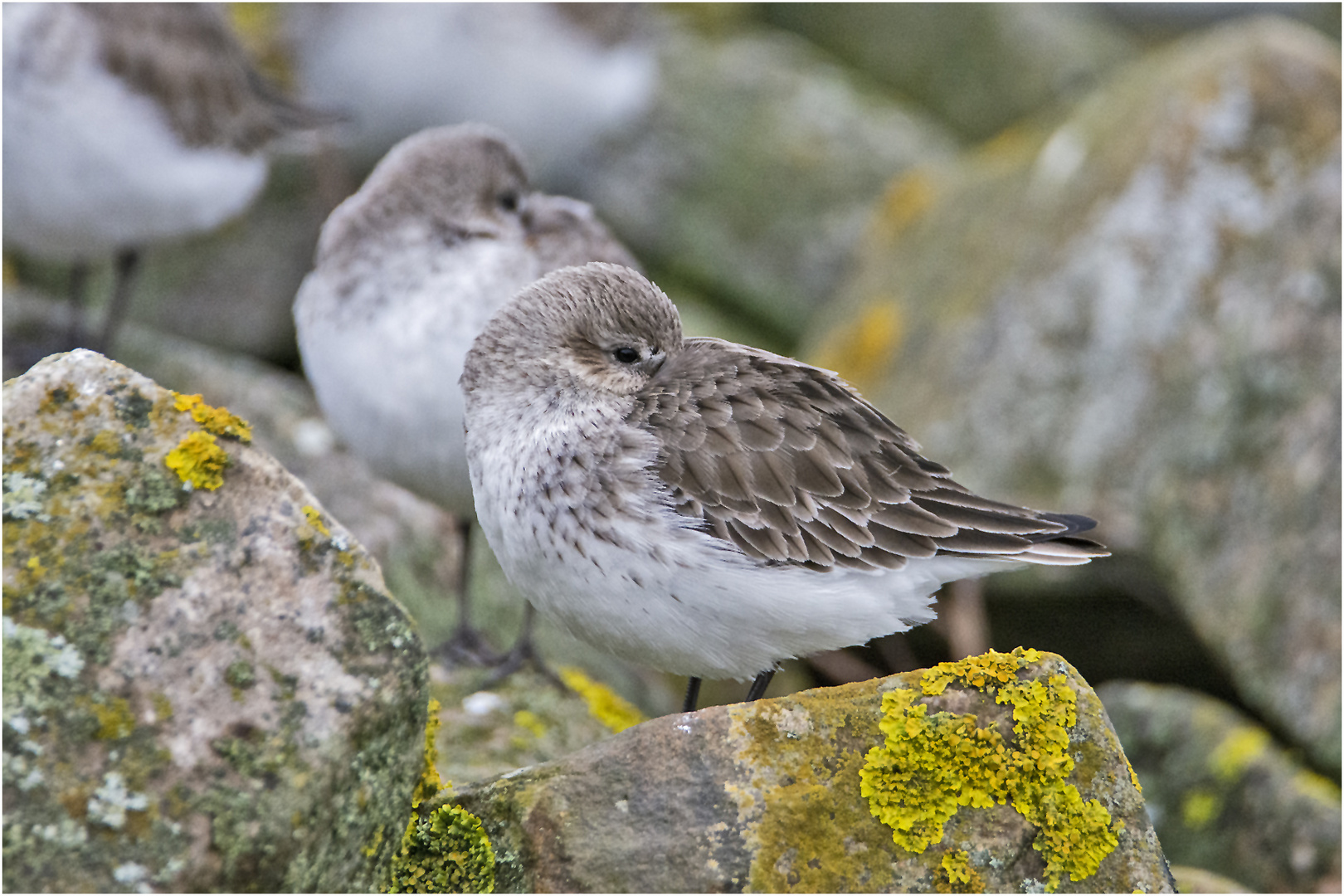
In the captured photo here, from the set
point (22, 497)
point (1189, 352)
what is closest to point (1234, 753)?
point (1189, 352)

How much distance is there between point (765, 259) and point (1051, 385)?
14.5 ft

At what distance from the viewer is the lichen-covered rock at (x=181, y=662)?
3.09 meters

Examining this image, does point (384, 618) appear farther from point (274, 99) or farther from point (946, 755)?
point (274, 99)

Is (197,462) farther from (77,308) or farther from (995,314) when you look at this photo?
(995,314)

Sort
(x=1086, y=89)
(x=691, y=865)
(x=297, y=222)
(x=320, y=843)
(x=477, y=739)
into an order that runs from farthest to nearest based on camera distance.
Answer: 1. (x=1086, y=89)
2. (x=297, y=222)
3. (x=477, y=739)
4. (x=691, y=865)
5. (x=320, y=843)

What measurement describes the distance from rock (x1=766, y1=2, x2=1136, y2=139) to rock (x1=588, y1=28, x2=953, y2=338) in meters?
1.43

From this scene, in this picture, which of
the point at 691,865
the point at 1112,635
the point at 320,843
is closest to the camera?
the point at 320,843

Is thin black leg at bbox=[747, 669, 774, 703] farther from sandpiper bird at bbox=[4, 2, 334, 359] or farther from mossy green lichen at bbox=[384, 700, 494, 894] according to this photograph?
sandpiper bird at bbox=[4, 2, 334, 359]

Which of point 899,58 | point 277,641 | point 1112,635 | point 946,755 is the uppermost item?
point 899,58

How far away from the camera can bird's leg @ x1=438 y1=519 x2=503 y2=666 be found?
677 cm

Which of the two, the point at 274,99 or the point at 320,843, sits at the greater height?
the point at 274,99

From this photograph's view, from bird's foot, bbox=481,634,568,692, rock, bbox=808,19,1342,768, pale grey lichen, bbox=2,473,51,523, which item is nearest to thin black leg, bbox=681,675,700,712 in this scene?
bird's foot, bbox=481,634,568,692

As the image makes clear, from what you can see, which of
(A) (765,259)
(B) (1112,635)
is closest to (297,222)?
(A) (765,259)

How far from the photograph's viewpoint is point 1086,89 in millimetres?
13656
